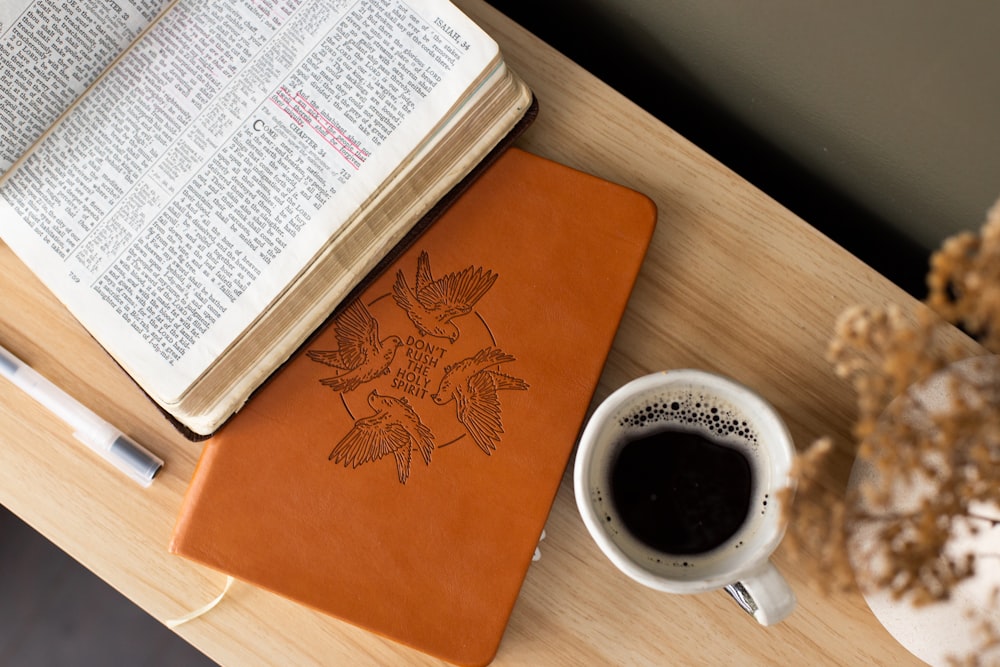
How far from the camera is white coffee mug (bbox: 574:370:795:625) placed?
0.52 metres

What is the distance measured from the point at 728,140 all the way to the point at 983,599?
0.43 metres

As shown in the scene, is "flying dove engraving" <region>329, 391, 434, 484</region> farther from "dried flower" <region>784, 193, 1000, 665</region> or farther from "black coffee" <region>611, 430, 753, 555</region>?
"dried flower" <region>784, 193, 1000, 665</region>

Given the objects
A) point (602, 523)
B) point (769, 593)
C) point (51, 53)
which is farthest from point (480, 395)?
point (51, 53)

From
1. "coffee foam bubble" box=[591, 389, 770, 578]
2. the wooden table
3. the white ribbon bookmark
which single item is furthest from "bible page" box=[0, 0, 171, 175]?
"coffee foam bubble" box=[591, 389, 770, 578]

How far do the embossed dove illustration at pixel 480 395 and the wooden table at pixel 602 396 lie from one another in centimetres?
8

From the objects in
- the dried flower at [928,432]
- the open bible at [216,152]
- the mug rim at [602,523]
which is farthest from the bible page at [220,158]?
the dried flower at [928,432]

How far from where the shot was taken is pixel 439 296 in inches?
24.4

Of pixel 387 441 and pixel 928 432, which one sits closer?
pixel 928 432

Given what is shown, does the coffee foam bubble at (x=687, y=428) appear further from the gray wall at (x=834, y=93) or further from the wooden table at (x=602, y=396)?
the gray wall at (x=834, y=93)

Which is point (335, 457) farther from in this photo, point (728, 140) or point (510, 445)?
point (728, 140)

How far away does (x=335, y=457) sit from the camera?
0.62 metres

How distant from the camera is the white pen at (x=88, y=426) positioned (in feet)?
2.10

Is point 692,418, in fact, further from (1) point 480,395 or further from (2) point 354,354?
(2) point 354,354

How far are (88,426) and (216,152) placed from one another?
10.3 inches
